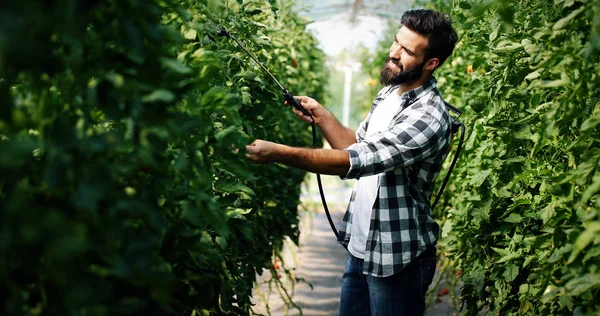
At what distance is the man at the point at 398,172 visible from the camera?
7.50 ft

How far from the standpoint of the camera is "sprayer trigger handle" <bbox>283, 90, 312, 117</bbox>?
2.45 meters

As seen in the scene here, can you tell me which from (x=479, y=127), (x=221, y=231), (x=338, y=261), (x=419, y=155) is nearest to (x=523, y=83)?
(x=419, y=155)

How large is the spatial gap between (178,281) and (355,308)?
1.37 meters

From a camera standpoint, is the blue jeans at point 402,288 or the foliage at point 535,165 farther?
the blue jeans at point 402,288

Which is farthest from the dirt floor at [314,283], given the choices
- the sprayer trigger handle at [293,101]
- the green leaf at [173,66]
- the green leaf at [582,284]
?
the green leaf at [173,66]

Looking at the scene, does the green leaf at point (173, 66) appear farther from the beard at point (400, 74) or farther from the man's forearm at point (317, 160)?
the beard at point (400, 74)

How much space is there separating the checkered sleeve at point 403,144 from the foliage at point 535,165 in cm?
23

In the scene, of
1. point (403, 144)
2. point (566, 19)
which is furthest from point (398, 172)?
point (566, 19)

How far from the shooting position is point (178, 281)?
4.79ft

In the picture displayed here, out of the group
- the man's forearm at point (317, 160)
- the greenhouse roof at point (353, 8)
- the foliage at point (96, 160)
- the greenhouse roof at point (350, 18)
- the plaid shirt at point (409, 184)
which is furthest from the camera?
the greenhouse roof at point (350, 18)

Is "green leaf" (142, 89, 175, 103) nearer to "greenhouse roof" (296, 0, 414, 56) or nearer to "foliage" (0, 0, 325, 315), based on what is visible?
"foliage" (0, 0, 325, 315)

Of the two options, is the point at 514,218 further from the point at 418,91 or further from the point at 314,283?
the point at 314,283

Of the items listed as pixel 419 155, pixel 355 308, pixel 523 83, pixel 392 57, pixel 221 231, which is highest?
pixel 392 57

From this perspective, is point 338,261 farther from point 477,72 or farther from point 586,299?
point 586,299
